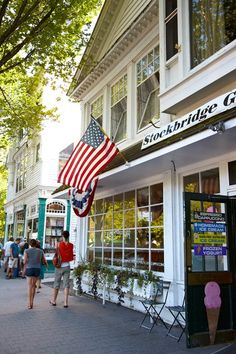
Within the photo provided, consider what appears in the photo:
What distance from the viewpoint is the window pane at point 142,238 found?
8812 mm

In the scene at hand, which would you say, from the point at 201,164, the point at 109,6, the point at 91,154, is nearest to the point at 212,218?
the point at 201,164

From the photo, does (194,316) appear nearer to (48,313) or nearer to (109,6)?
(48,313)

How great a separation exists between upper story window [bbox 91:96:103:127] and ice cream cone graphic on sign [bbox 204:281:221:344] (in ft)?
24.5

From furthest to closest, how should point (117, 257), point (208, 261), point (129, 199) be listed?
point (117, 257)
point (129, 199)
point (208, 261)

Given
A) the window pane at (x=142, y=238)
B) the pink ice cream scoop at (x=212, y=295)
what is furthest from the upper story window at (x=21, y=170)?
the pink ice cream scoop at (x=212, y=295)

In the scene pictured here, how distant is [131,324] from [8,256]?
1103 cm

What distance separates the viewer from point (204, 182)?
23.7 ft

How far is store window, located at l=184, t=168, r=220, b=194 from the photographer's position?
6.94 meters

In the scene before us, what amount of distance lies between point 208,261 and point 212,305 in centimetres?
68

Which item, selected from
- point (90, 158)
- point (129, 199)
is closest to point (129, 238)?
point (129, 199)

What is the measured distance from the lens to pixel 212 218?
19.9ft

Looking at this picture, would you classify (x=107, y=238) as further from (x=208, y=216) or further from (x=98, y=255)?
(x=208, y=216)

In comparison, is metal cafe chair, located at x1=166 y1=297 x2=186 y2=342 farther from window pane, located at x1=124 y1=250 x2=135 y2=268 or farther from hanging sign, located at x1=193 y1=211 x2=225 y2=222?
window pane, located at x1=124 y1=250 x2=135 y2=268

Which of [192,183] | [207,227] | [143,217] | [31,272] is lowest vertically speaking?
[31,272]
